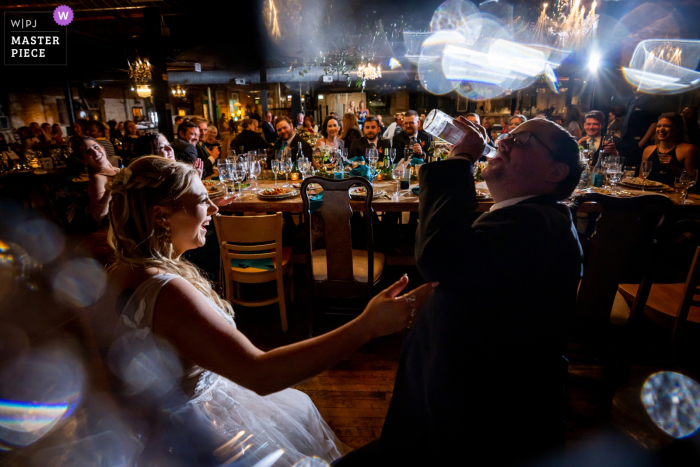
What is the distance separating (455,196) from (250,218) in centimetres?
171

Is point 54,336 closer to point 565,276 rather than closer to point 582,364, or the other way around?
point 565,276

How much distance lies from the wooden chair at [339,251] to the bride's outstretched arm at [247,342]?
129cm

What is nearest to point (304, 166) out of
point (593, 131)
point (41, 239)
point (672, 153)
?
point (593, 131)

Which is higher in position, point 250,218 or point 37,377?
point 250,218

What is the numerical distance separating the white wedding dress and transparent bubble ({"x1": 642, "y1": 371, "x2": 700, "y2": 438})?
1837 millimetres

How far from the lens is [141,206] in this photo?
3.19ft

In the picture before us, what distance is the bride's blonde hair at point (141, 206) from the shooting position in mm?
965

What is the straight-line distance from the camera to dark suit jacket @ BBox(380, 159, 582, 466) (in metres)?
0.86

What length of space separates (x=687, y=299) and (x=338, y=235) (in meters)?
1.81

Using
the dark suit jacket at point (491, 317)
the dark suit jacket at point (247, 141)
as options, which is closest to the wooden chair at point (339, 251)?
the dark suit jacket at point (491, 317)

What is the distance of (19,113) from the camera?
38.2 ft

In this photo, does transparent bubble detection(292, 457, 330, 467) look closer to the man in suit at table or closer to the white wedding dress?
the white wedding dress

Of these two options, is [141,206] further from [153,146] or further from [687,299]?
[153,146]

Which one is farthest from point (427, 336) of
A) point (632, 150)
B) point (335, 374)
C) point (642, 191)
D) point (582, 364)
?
point (632, 150)
